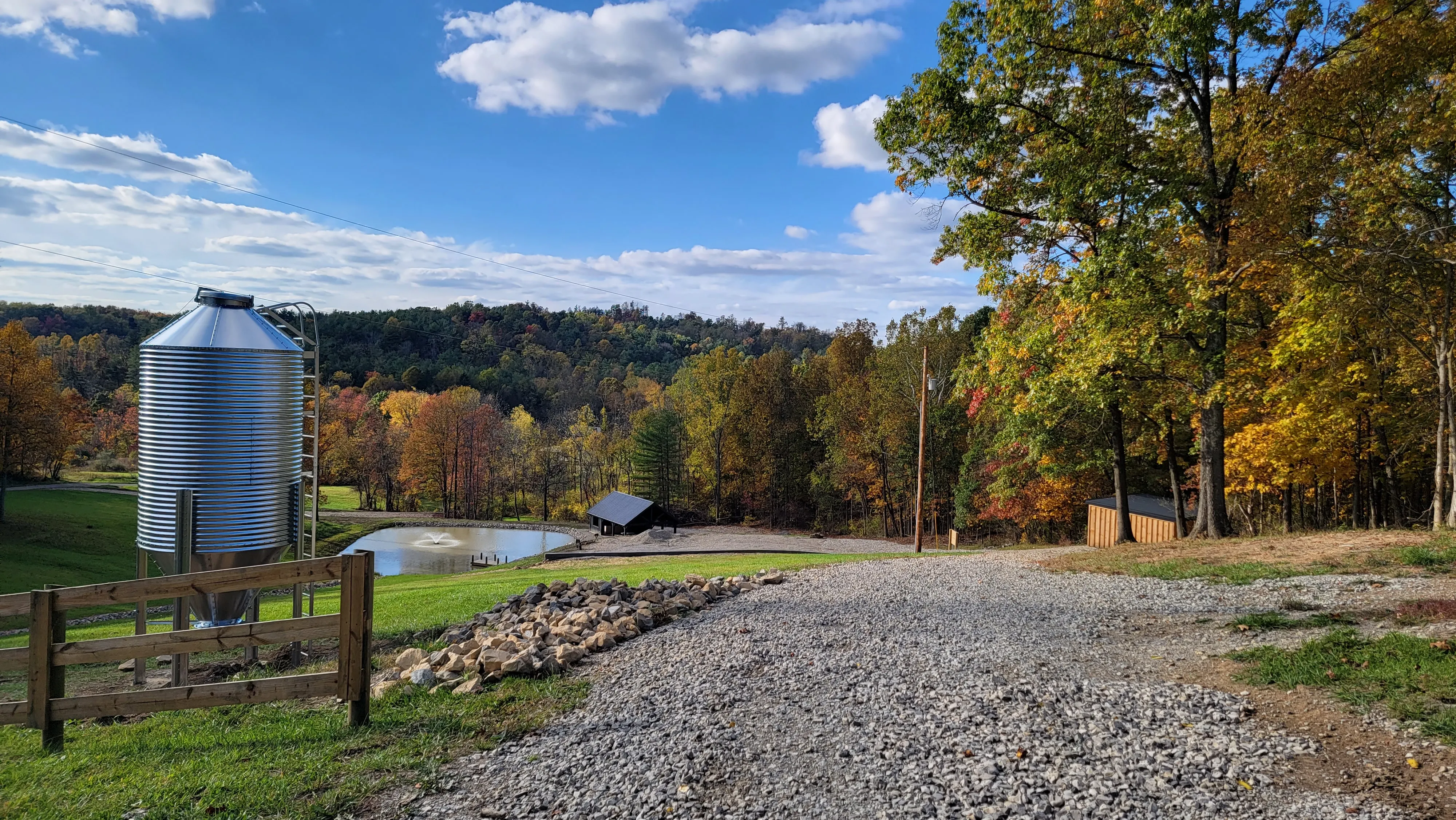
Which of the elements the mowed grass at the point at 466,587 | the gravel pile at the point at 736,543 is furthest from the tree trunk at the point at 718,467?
the mowed grass at the point at 466,587

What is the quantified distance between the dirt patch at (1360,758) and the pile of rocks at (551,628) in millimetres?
5901

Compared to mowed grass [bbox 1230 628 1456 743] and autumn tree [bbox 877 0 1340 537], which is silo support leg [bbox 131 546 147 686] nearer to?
mowed grass [bbox 1230 628 1456 743]

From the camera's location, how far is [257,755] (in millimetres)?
5000

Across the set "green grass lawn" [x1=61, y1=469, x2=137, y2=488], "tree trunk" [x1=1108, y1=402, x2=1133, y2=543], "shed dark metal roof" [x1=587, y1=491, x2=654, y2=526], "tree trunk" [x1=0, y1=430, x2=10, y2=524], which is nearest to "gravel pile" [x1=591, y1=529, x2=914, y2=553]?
"shed dark metal roof" [x1=587, y1=491, x2=654, y2=526]

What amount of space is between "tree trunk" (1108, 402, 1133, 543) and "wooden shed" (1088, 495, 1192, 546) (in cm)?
92

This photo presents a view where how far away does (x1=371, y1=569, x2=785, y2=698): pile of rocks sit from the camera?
6.74 metres

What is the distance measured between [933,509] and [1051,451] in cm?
1749

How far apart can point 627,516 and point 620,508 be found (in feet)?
5.84

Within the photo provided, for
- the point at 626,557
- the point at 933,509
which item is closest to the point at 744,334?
the point at 933,509

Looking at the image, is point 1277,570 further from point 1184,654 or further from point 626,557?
point 626,557

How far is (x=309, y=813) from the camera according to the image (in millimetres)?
4168

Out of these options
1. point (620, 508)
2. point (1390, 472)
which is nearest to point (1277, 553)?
point (1390, 472)

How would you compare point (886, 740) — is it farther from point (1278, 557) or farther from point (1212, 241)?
point (1212, 241)

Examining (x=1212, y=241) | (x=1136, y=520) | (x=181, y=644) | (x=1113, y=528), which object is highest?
(x=1212, y=241)
